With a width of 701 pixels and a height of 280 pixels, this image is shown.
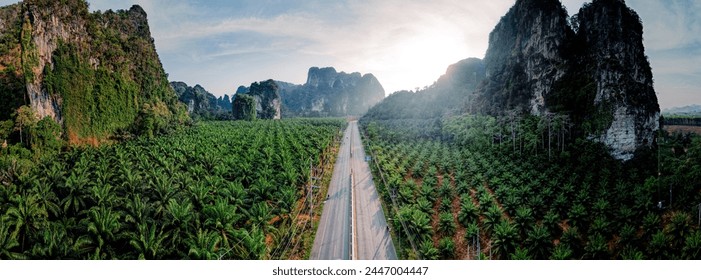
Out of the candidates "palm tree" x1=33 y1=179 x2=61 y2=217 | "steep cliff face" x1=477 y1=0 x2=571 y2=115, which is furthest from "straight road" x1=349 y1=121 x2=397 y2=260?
"steep cliff face" x1=477 y1=0 x2=571 y2=115

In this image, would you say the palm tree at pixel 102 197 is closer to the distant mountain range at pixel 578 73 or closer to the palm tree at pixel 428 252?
the palm tree at pixel 428 252

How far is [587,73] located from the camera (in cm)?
4912

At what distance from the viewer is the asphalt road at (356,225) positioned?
23.2 metres

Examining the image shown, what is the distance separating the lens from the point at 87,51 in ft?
162

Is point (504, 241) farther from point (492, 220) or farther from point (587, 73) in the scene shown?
point (587, 73)

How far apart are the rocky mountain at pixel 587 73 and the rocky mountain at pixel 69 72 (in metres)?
68.3

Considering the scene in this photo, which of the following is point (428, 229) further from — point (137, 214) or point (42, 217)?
point (42, 217)

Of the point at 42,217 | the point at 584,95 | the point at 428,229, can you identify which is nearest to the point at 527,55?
the point at 584,95

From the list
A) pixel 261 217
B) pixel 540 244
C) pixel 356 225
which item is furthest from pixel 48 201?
pixel 540 244

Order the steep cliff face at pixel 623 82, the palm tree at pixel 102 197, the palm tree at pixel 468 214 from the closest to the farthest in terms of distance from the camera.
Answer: the palm tree at pixel 102 197 → the palm tree at pixel 468 214 → the steep cliff face at pixel 623 82

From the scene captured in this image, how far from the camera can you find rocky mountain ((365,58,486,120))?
114 metres

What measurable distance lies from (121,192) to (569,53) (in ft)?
218

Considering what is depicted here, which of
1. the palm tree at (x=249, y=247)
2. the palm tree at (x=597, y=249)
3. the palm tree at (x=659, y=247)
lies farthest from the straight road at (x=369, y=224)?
Answer: the palm tree at (x=659, y=247)
